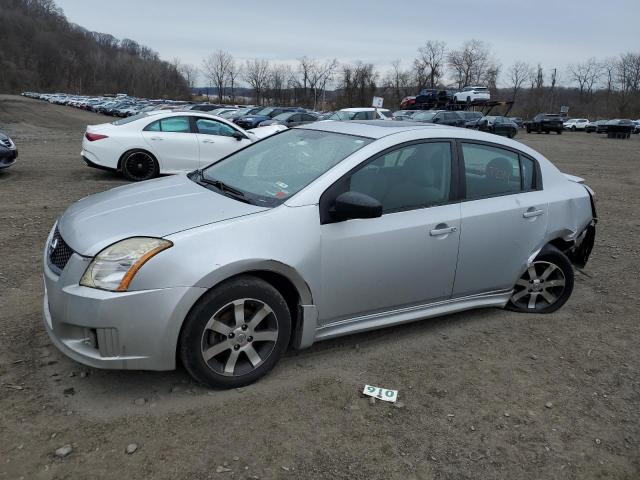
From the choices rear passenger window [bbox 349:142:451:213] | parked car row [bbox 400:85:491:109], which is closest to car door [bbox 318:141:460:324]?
rear passenger window [bbox 349:142:451:213]

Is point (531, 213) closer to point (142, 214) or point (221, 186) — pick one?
point (221, 186)

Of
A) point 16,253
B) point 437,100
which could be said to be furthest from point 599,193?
point 437,100

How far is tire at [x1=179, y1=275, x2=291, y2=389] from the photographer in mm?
2922

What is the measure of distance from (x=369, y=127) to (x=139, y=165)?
288 inches

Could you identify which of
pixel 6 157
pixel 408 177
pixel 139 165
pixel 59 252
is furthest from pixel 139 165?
pixel 408 177

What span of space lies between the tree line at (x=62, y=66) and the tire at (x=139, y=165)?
11644cm

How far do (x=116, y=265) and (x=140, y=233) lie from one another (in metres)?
0.22

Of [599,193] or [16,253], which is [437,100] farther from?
[16,253]

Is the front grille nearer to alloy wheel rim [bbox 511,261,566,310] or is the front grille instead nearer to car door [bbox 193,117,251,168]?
alloy wheel rim [bbox 511,261,566,310]

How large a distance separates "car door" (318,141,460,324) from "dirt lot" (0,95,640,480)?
0.44 m

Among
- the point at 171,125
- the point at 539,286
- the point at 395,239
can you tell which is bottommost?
the point at 539,286

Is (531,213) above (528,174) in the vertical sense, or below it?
below

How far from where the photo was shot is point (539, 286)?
4.50 meters

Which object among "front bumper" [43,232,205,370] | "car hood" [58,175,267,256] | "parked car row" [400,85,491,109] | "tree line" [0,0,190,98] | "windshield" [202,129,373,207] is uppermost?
"tree line" [0,0,190,98]
